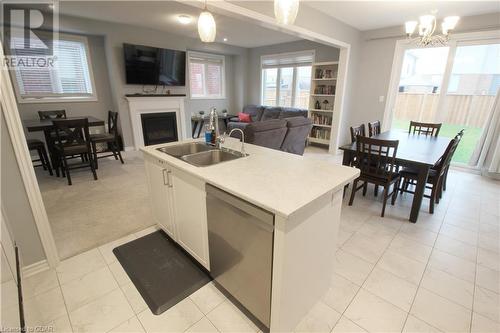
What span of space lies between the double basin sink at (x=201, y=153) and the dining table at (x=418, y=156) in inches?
67.3

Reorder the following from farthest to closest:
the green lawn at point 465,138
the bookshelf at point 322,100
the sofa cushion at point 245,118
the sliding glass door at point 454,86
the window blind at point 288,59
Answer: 1. the sofa cushion at point 245,118
2. the window blind at point 288,59
3. the bookshelf at point 322,100
4. the green lawn at point 465,138
5. the sliding glass door at point 454,86

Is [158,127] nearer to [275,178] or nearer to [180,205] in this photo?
[180,205]

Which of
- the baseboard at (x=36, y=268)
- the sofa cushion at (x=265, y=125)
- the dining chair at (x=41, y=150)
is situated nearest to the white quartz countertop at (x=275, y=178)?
the sofa cushion at (x=265, y=125)

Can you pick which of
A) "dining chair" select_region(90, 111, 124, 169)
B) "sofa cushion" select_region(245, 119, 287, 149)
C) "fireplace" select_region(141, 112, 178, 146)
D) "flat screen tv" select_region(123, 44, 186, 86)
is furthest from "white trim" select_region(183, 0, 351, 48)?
"fireplace" select_region(141, 112, 178, 146)

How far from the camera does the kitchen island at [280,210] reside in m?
1.21

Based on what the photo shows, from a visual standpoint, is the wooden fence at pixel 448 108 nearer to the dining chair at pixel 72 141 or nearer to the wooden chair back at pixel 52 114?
the dining chair at pixel 72 141

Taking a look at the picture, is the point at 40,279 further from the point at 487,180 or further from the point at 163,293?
the point at 487,180

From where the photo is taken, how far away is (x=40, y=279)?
1.83m

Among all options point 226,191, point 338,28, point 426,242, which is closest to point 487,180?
point 426,242

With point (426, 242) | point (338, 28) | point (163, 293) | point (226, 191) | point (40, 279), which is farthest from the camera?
point (338, 28)

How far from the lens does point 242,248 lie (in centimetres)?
139

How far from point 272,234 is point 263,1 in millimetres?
2924

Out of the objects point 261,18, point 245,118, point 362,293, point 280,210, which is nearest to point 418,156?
point 362,293

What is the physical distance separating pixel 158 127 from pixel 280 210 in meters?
5.36
